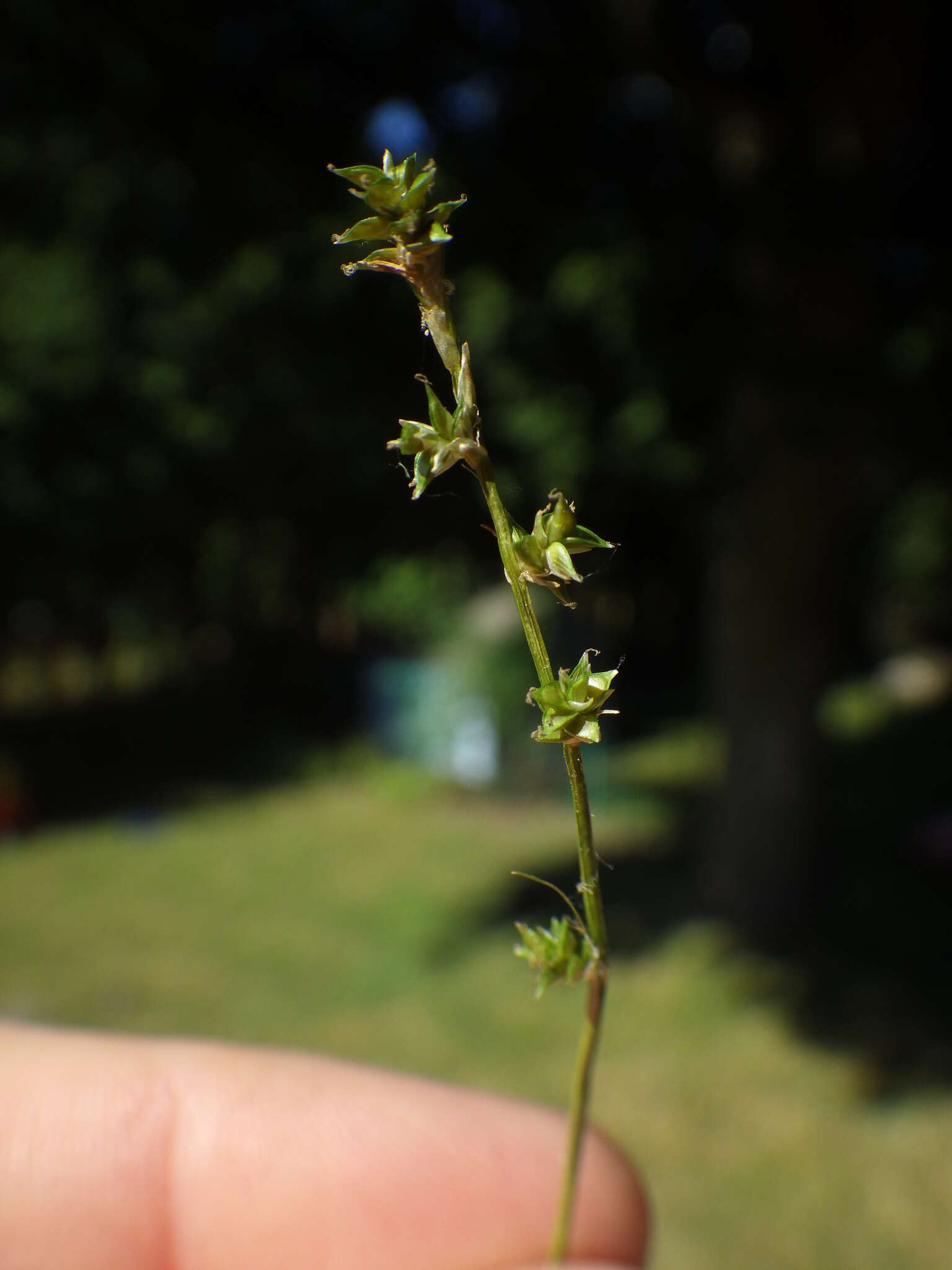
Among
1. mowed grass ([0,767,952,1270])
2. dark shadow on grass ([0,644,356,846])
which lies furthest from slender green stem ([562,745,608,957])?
dark shadow on grass ([0,644,356,846])

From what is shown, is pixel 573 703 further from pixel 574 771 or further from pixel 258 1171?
pixel 258 1171

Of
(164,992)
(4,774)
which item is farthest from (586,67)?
(4,774)

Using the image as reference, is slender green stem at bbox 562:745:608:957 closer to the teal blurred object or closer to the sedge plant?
the sedge plant

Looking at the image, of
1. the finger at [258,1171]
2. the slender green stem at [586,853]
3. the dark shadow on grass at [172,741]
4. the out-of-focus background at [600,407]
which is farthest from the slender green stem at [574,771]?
the dark shadow on grass at [172,741]

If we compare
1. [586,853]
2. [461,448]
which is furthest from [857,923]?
[461,448]

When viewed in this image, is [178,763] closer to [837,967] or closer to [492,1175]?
[837,967]

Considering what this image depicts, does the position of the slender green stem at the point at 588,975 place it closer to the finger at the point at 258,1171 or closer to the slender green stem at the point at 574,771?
the slender green stem at the point at 574,771
